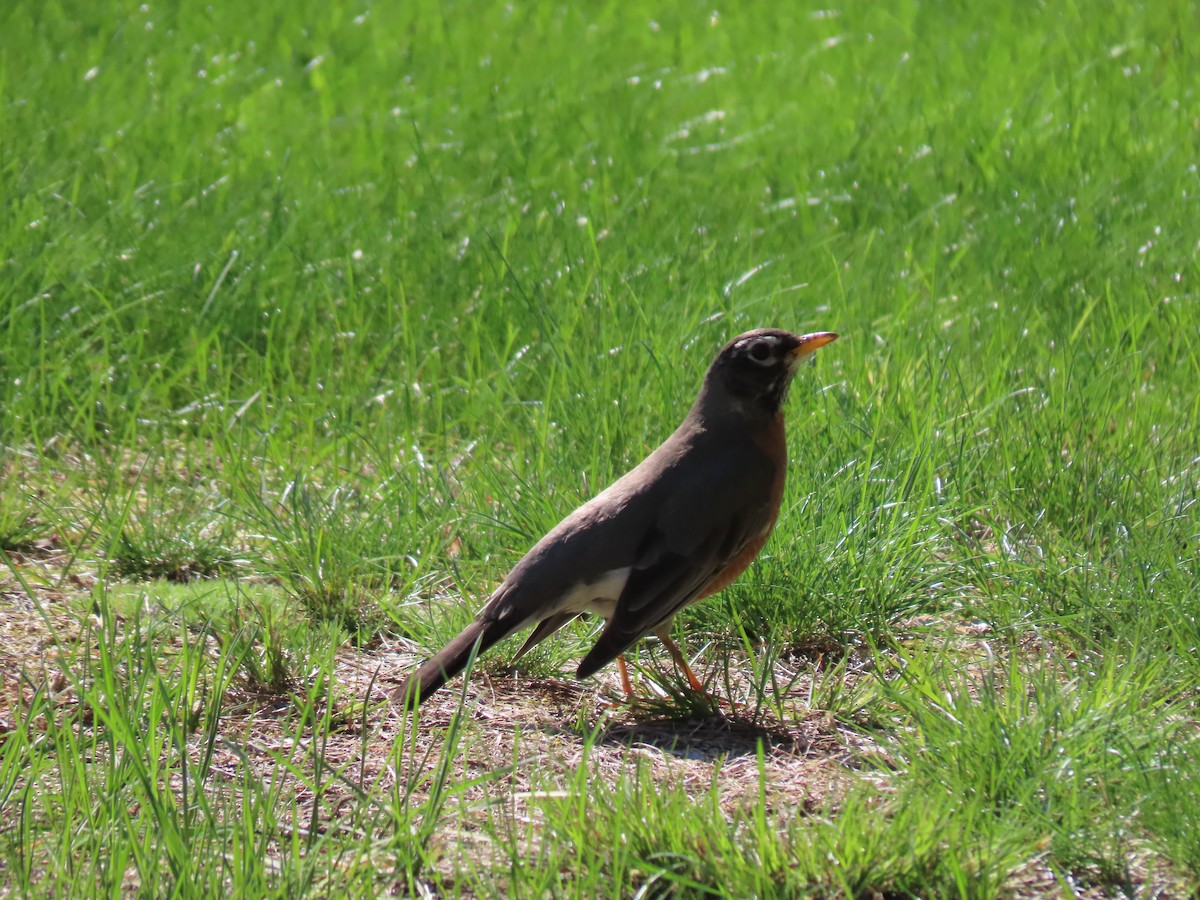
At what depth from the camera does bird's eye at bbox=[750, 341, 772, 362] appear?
377 cm

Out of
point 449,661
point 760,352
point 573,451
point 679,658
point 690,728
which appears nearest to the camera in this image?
point 449,661

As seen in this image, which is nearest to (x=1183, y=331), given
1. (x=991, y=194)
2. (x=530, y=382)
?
(x=991, y=194)

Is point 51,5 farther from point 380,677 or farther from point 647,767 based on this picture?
point 647,767

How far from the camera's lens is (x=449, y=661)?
3258 mm

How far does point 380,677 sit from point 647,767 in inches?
42.2

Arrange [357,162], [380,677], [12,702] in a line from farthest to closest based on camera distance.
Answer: [357,162] → [380,677] → [12,702]

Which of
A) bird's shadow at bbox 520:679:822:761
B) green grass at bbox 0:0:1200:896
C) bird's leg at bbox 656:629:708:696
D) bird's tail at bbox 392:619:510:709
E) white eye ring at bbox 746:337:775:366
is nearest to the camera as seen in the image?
green grass at bbox 0:0:1200:896

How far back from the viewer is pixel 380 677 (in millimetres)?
3662

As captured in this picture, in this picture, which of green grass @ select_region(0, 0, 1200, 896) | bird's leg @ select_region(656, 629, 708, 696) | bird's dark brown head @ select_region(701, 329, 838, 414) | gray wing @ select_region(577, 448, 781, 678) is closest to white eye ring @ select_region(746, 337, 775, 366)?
bird's dark brown head @ select_region(701, 329, 838, 414)

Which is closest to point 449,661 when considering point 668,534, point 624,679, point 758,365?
point 624,679

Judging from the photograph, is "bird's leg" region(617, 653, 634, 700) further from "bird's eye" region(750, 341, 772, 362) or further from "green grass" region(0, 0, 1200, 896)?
"bird's eye" region(750, 341, 772, 362)

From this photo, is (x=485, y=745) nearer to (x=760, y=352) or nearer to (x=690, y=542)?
(x=690, y=542)

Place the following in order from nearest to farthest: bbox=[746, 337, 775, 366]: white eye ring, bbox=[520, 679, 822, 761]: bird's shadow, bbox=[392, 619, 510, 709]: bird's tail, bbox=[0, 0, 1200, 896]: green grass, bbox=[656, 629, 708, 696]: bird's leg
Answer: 1. bbox=[0, 0, 1200, 896]: green grass
2. bbox=[392, 619, 510, 709]: bird's tail
3. bbox=[520, 679, 822, 761]: bird's shadow
4. bbox=[656, 629, 708, 696]: bird's leg
5. bbox=[746, 337, 775, 366]: white eye ring

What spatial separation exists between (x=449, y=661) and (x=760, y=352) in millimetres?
1153
